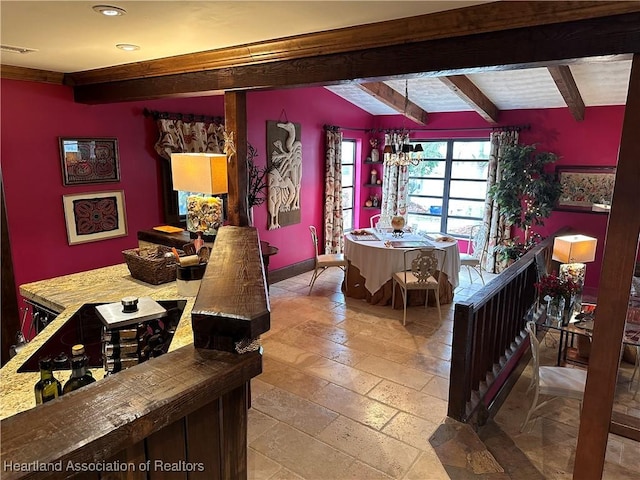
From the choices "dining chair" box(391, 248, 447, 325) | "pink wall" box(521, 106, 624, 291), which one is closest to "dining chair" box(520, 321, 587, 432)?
"dining chair" box(391, 248, 447, 325)

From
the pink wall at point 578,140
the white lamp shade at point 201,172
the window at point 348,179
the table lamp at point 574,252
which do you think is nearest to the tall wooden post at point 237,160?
the white lamp shade at point 201,172

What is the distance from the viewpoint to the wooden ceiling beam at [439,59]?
67.6 inches

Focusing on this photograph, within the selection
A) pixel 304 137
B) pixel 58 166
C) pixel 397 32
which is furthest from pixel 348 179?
pixel 397 32

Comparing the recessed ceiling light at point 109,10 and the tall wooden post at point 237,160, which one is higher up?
the recessed ceiling light at point 109,10

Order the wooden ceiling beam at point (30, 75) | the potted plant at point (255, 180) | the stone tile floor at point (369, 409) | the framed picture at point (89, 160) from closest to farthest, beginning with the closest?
the stone tile floor at point (369, 409) → the wooden ceiling beam at point (30, 75) → the framed picture at point (89, 160) → the potted plant at point (255, 180)

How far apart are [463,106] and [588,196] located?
7.30 ft

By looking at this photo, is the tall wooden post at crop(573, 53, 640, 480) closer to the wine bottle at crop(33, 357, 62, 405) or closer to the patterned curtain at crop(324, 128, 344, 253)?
the wine bottle at crop(33, 357, 62, 405)

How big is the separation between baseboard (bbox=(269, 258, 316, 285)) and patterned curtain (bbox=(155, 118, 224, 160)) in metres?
2.01

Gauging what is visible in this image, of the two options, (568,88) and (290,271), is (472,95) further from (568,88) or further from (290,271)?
(290,271)

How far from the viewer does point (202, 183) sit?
3010 millimetres

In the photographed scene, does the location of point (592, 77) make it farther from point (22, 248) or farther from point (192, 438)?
point (22, 248)

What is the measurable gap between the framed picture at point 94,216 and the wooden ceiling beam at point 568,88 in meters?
4.42

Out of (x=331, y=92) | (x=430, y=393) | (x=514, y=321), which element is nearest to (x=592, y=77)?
(x=514, y=321)

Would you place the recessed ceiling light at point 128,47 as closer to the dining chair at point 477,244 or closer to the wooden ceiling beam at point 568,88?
the wooden ceiling beam at point 568,88
